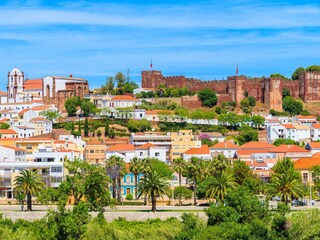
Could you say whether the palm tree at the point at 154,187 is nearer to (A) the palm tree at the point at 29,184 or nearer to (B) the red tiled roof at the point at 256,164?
(A) the palm tree at the point at 29,184

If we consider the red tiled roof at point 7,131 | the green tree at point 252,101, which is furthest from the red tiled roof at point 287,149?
the green tree at point 252,101

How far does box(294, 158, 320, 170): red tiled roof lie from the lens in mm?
69606

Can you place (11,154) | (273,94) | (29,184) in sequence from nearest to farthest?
(29,184) < (11,154) < (273,94)

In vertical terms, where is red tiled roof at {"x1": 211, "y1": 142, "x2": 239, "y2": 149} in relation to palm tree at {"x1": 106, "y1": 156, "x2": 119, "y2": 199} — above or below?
above

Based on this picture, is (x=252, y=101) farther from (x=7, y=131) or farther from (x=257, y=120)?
(x=7, y=131)

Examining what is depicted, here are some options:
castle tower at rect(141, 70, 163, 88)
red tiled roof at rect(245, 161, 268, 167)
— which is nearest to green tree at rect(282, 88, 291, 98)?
castle tower at rect(141, 70, 163, 88)

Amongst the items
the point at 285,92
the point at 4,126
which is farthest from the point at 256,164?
the point at 285,92

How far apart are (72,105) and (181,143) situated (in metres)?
27.3

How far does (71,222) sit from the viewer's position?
3903cm

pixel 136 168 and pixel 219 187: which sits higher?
pixel 136 168

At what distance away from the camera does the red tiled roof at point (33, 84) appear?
4614 inches

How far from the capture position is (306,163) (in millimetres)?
70562

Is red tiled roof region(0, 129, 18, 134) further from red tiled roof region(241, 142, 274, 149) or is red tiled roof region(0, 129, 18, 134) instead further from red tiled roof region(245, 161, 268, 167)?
red tiled roof region(245, 161, 268, 167)

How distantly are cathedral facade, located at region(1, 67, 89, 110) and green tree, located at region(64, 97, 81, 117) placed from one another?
6.18 m
